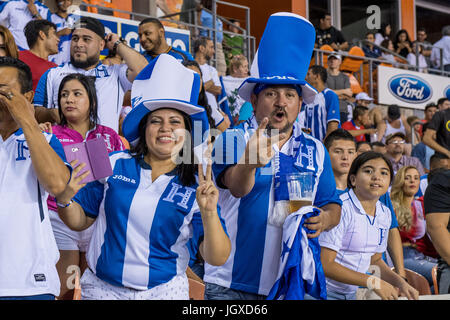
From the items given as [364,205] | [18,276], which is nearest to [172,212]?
[18,276]

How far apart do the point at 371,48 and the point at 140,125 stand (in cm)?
1112

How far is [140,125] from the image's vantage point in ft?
7.93

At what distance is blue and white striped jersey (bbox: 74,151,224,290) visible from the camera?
218 centimetres

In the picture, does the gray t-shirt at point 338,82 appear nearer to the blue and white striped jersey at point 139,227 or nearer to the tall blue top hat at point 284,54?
the tall blue top hat at point 284,54

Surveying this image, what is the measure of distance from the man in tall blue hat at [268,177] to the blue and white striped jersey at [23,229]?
673 mm

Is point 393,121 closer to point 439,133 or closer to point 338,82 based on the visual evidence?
point 338,82

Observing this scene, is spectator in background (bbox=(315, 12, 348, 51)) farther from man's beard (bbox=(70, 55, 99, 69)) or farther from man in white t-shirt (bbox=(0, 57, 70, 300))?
man in white t-shirt (bbox=(0, 57, 70, 300))

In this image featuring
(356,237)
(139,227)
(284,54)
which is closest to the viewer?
(139,227)

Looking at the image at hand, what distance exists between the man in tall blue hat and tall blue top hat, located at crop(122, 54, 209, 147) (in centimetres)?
13

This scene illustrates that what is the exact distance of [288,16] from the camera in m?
2.65

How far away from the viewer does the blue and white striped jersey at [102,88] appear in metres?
4.12

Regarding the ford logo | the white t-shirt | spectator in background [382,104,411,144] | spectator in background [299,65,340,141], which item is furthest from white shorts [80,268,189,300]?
the ford logo

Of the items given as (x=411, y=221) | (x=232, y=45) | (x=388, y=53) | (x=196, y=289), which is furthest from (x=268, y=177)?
(x=388, y=53)
